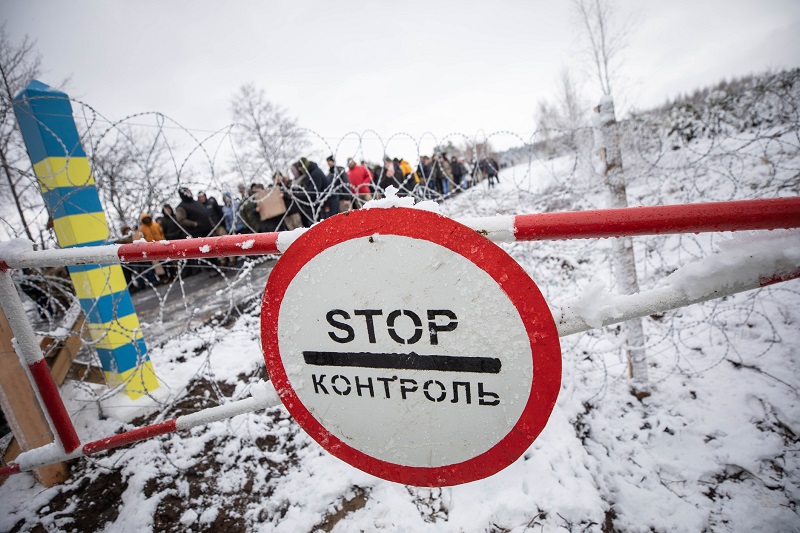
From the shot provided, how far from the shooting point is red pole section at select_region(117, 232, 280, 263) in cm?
97

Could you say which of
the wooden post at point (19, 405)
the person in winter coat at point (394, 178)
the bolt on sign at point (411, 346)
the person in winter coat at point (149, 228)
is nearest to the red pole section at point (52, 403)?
the wooden post at point (19, 405)

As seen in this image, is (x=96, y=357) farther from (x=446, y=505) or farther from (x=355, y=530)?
(x=446, y=505)

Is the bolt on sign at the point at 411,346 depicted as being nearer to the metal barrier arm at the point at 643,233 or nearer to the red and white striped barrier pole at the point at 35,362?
the metal barrier arm at the point at 643,233

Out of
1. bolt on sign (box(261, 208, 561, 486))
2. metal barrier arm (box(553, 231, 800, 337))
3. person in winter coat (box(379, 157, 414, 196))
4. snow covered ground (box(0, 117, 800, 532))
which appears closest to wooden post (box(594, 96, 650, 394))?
snow covered ground (box(0, 117, 800, 532))

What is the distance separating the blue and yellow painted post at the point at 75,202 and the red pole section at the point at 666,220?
2.55 metres

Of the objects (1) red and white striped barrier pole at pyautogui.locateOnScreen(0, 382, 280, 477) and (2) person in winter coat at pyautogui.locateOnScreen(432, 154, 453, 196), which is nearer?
(1) red and white striped barrier pole at pyautogui.locateOnScreen(0, 382, 280, 477)

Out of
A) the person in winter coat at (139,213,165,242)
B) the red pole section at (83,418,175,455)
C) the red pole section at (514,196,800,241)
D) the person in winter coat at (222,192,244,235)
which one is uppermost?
the person in winter coat at (139,213,165,242)

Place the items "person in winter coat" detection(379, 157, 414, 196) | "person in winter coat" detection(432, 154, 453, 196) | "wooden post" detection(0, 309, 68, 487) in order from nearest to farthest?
1. "wooden post" detection(0, 309, 68, 487)
2. "person in winter coat" detection(379, 157, 414, 196)
3. "person in winter coat" detection(432, 154, 453, 196)

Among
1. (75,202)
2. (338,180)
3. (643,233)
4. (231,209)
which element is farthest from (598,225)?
(231,209)

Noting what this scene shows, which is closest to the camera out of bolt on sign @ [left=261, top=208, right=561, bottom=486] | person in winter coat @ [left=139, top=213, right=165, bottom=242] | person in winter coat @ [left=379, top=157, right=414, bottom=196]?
bolt on sign @ [left=261, top=208, right=561, bottom=486]

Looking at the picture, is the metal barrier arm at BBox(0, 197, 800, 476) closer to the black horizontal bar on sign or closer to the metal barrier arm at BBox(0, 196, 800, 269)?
the metal barrier arm at BBox(0, 196, 800, 269)

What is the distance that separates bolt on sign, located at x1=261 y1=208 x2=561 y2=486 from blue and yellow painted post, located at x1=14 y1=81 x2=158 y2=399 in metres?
1.96

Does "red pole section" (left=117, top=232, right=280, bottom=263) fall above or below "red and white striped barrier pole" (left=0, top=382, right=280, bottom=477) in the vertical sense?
above

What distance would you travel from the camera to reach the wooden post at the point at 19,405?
185 centimetres
